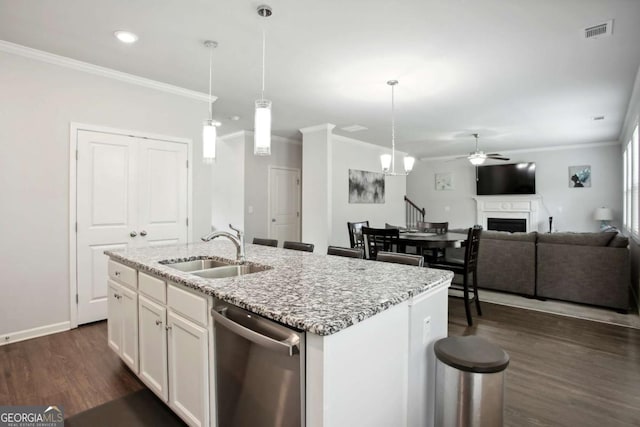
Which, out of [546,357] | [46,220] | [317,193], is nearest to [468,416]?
[546,357]

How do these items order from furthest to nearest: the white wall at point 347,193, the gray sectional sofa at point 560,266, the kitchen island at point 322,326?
1. the white wall at point 347,193
2. the gray sectional sofa at point 560,266
3. the kitchen island at point 322,326

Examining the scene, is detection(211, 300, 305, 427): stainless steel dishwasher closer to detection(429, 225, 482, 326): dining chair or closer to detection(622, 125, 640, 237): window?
detection(429, 225, 482, 326): dining chair

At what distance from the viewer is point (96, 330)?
129 inches

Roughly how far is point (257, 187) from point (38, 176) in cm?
351

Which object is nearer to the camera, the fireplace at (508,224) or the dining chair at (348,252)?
the dining chair at (348,252)

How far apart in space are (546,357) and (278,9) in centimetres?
347

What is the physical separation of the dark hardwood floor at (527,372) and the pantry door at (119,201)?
0.55 meters

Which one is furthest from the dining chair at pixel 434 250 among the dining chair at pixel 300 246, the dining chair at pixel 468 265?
the dining chair at pixel 300 246

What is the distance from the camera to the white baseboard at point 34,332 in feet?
9.62

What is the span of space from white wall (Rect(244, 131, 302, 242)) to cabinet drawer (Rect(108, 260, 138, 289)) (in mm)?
3565

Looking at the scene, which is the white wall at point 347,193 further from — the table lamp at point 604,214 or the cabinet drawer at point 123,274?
the table lamp at point 604,214

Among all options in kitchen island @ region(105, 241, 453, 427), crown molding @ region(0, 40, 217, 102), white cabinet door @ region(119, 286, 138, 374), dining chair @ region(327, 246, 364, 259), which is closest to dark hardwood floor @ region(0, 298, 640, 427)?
white cabinet door @ region(119, 286, 138, 374)

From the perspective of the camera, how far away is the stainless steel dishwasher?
118 centimetres

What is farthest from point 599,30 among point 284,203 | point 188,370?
point 284,203
